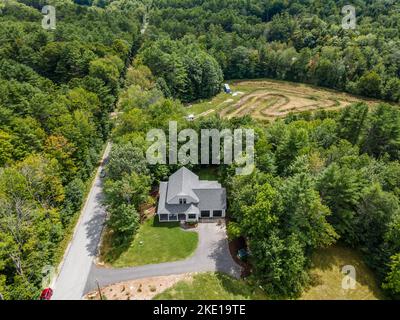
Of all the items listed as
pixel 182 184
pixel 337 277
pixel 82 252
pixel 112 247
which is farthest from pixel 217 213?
pixel 82 252

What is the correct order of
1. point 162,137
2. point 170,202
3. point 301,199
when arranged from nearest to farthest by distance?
1. point 301,199
2. point 170,202
3. point 162,137

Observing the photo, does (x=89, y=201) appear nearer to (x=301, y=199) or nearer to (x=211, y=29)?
(x=301, y=199)

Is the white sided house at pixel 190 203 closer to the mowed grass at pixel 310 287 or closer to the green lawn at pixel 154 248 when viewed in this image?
the green lawn at pixel 154 248

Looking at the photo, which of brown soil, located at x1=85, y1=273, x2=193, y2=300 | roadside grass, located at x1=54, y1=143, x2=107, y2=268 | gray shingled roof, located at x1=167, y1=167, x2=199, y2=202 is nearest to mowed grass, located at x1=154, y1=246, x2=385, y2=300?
brown soil, located at x1=85, y1=273, x2=193, y2=300

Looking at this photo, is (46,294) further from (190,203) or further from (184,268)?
(190,203)

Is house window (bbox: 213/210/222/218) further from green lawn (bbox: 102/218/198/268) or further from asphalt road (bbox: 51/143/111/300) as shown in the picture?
asphalt road (bbox: 51/143/111/300)

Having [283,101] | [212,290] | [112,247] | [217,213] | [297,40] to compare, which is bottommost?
[212,290]

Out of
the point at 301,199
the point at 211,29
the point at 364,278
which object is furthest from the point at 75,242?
the point at 211,29
